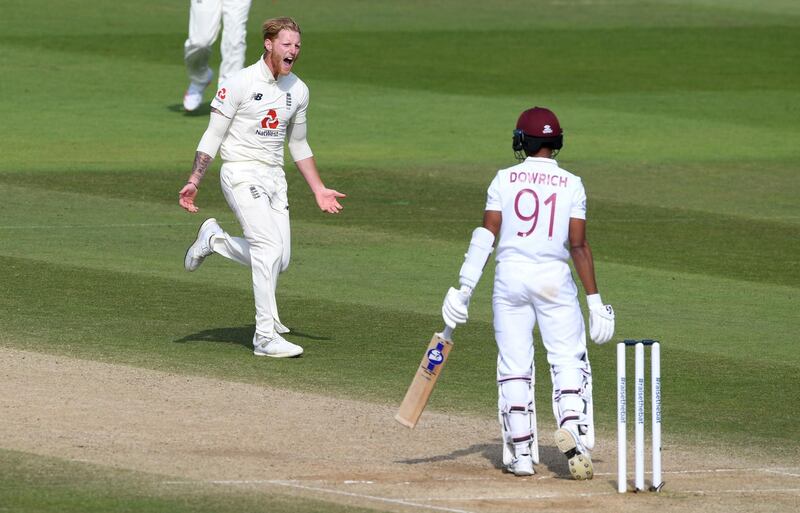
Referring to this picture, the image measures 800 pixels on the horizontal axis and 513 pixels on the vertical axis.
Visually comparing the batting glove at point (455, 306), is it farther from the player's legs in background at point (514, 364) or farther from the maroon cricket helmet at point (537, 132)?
the maroon cricket helmet at point (537, 132)

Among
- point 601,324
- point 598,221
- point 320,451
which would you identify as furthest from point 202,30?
point 601,324

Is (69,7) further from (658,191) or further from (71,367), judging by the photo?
(71,367)

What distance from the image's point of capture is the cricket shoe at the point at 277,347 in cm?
1205

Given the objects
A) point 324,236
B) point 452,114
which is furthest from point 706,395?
point 452,114

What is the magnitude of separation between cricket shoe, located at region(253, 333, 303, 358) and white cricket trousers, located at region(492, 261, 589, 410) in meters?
3.05

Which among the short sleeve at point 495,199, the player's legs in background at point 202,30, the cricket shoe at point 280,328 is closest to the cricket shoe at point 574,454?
the short sleeve at point 495,199

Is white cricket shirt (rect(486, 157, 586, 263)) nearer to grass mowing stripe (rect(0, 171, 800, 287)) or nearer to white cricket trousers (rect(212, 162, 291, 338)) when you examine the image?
white cricket trousers (rect(212, 162, 291, 338))

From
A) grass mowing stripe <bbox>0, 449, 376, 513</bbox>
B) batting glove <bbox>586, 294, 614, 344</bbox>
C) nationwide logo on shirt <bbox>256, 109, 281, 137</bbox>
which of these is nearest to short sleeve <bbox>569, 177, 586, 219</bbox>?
batting glove <bbox>586, 294, 614, 344</bbox>

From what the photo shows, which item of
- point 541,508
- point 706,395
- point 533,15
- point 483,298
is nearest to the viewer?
point 541,508

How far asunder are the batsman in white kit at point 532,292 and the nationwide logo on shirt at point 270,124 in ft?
11.2

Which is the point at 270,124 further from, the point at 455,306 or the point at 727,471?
the point at 727,471

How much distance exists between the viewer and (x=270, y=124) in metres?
12.3

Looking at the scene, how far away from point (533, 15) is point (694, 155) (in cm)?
1657

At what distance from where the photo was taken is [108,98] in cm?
2661
